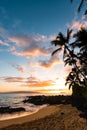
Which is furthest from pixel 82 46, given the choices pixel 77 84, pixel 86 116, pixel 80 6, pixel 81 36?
pixel 77 84

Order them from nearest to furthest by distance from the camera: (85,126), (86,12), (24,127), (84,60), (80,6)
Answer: (80,6), (86,12), (85,126), (24,127), (84,60)

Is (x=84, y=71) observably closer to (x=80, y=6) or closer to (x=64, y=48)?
(x=64, y=48)

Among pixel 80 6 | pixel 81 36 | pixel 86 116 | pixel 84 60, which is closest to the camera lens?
pixel 80 6

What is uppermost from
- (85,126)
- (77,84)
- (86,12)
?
(86,12)

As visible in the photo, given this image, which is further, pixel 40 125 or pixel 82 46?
pixel 82 46

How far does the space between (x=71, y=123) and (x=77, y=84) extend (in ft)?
63.6

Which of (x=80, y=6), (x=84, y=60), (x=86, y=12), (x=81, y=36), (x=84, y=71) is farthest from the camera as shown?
(x=84, y=71)

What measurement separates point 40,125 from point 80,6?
47.8 ft

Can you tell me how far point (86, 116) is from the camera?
84.0 ft

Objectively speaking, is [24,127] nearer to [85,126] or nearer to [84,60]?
[85,126]

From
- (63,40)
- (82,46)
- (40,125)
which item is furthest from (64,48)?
(40,125)

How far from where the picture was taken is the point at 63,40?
27453 millimetres

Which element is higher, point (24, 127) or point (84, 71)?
point (84, 71)

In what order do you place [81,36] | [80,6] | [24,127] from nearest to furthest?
[80,6] → [24,127] → [81,36]
